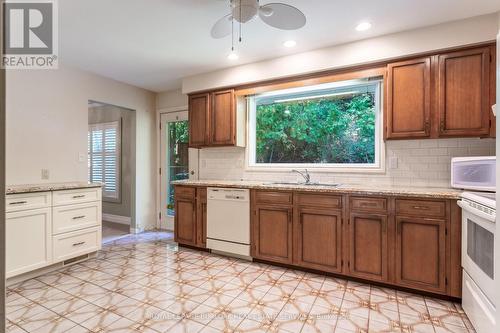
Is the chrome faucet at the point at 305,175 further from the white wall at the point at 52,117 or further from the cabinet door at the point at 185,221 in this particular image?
the white wall at the point at 52,117

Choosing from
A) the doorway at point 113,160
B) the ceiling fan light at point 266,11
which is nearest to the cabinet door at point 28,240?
the doorway at point 113,160

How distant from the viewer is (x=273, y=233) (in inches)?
118

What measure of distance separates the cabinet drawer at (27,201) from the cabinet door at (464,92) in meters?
4.06

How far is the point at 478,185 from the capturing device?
2.15 metres

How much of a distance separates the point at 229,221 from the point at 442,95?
104 inches

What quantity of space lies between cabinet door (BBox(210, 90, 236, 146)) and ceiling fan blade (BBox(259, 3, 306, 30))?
1698 mm

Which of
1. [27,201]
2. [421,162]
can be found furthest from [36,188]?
[421,162]

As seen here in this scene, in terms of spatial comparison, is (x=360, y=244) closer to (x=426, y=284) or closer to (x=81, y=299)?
(x=426, y=284)

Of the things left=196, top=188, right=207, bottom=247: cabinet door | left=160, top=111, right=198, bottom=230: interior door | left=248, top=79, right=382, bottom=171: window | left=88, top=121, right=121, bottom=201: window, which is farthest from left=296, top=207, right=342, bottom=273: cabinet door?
left=88, top=121, right=121, bottom=201: window

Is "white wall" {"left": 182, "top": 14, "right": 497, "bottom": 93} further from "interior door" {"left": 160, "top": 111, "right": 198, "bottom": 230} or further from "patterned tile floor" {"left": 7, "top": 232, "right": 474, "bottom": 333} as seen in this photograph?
"patterned tile floor" {"left": 7, "top": 232, "right": 474, "bottom": 333}

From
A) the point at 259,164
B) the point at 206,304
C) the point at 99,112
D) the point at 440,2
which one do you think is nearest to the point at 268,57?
the point at 259,164

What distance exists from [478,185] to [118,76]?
4568 millimetres

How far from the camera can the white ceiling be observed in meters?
2.19

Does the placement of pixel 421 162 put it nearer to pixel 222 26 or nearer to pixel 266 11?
pixel 266 11
